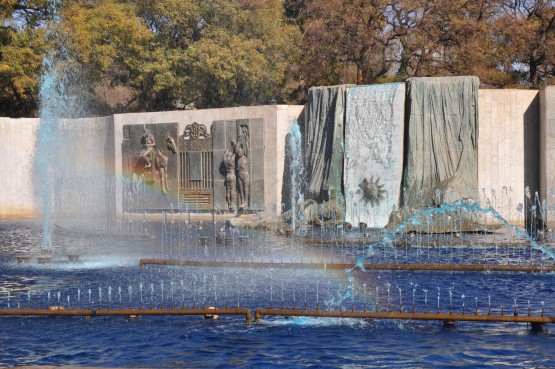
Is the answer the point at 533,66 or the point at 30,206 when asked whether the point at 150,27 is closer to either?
the point at 30,206

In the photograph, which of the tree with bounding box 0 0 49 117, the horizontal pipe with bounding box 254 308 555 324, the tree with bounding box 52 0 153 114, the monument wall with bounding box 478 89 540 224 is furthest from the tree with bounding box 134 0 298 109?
the horizontal pipe with bounding box 254 308 555 324

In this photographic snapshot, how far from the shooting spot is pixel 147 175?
1070 inches

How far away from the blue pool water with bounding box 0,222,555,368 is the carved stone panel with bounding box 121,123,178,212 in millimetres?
9821

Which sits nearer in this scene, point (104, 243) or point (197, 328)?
point (197, 328)

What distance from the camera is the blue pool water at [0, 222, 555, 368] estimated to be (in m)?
8.55

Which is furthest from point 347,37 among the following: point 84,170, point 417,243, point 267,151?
point 417,243

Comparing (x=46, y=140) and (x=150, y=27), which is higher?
(x=150, y=27)

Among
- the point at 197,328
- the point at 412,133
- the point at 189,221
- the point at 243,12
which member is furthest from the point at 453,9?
the point at 197,328

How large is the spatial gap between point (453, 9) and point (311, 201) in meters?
11.9

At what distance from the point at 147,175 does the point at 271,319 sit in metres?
17.5

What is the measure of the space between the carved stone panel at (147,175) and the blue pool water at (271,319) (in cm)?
982

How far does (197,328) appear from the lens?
985 cm

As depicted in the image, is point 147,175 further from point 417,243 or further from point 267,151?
point 417,243

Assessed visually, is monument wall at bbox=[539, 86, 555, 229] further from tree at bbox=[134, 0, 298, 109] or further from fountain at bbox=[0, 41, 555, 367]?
tree at bbox=[134, 0, 298, 109]
